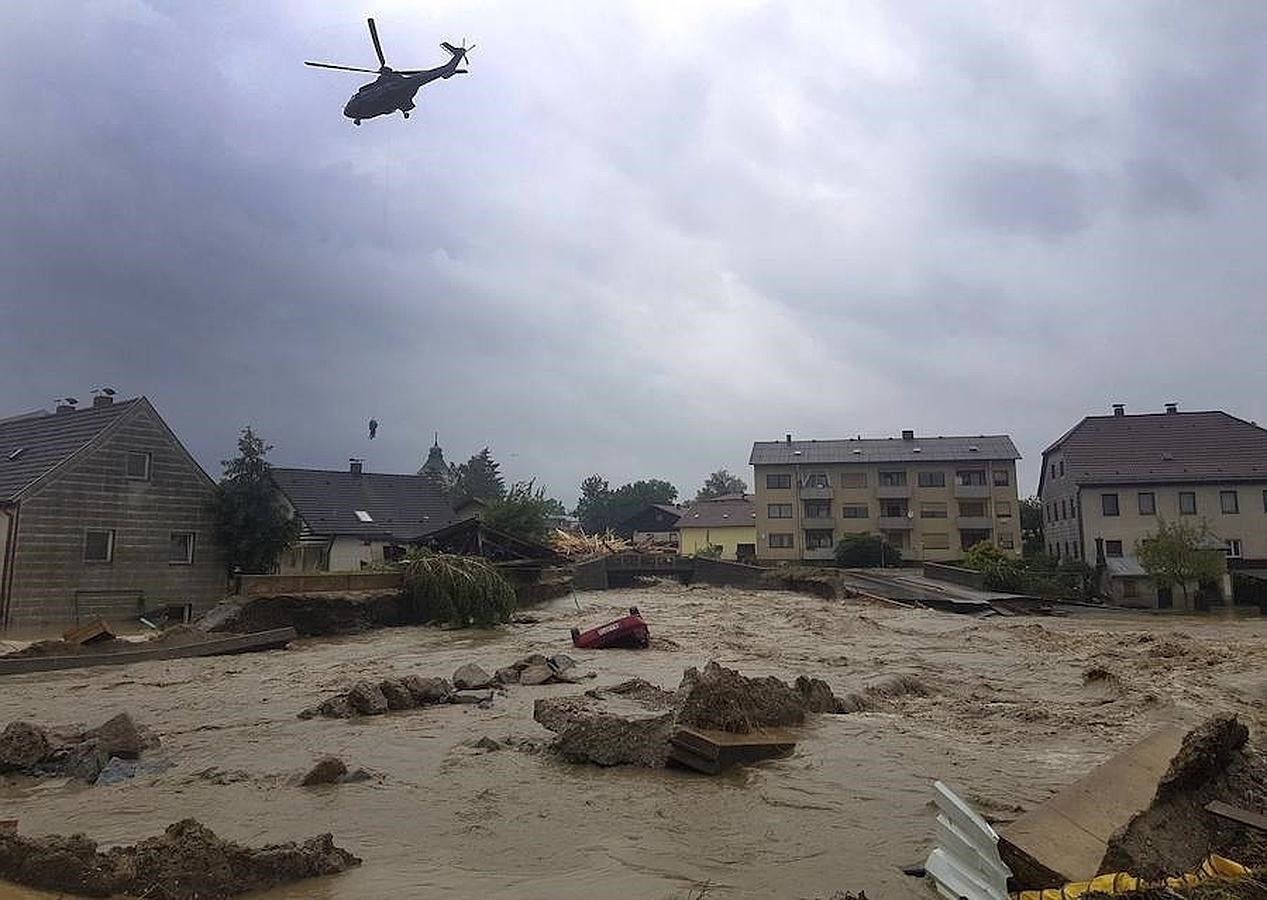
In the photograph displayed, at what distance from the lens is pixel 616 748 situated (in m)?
8.76

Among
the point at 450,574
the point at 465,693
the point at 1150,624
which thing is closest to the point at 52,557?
the point at 450,574

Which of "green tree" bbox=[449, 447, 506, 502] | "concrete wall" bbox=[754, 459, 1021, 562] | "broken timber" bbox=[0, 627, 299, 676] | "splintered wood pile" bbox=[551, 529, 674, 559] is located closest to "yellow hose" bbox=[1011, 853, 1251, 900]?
"broken timber" bbox=[0, 627, 299, 676]

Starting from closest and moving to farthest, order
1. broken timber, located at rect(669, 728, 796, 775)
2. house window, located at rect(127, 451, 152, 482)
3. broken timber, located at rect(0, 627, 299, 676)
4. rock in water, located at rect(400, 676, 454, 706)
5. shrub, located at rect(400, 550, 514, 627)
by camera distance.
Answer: broken timber, located at rect(669, 728, 796, 775), rock in water, located at rect(400, 676, 454, 706), broken timber, located at rect(0, 627, 299, 676), shrub, located at rect(400, 550, 514, 627), house window, located at rect(127, 451, 152, 482)

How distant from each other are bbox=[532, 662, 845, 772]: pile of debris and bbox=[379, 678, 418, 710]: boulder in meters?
2.33

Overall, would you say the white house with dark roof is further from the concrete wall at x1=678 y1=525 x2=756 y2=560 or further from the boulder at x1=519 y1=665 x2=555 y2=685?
the concrete wall at x1=678 y1=525 x2=756 y2=560

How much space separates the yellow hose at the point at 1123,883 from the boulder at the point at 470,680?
979cm

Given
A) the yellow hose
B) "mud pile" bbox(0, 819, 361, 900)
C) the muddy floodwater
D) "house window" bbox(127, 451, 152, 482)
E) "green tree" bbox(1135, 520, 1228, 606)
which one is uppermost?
"house window" bbox(127, 451, 152, 482)

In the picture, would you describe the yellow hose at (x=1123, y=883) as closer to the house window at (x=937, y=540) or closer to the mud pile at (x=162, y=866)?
the mud pile at (x=162, y=866)

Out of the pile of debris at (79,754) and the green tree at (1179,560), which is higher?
the green tree at (1179,560)

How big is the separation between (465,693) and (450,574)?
15.2 m

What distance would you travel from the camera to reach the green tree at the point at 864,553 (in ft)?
189

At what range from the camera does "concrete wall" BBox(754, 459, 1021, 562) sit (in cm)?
6531

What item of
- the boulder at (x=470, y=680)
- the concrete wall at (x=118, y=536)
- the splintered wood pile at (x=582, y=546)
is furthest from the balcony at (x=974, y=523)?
the boulder at (x=470, y=680)

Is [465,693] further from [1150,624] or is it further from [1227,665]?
[1150,624]
